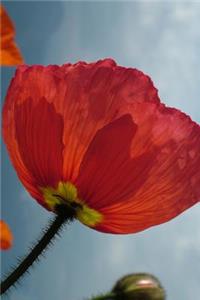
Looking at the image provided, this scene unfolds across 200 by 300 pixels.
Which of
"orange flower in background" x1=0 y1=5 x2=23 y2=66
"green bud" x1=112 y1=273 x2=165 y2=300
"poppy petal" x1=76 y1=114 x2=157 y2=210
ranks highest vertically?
"poppy petal" x1=76 y1=114 x2=157 y2=210

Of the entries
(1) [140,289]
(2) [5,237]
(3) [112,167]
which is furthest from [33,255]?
(1) [140,289]

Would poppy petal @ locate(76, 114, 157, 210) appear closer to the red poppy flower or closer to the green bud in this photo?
the red poppy flower

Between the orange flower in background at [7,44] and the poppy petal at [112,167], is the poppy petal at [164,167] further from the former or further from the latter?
the orange flower in background at [7,44]

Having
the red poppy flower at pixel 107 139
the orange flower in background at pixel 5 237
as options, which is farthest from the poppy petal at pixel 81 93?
the orange flower in background at pixel 5 237

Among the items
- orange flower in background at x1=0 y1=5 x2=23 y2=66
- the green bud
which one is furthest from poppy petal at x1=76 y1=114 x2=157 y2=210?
orange flower in background at x1=0 y1=5 x2=23 y2=66

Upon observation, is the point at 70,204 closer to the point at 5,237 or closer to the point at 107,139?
the point at 107,139

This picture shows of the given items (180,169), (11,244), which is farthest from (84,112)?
(11,244)

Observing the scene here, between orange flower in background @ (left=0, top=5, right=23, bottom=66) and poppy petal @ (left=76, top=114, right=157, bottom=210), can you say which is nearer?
orange flower in background @ (left=0, top=5, right=23, bottom=66)
